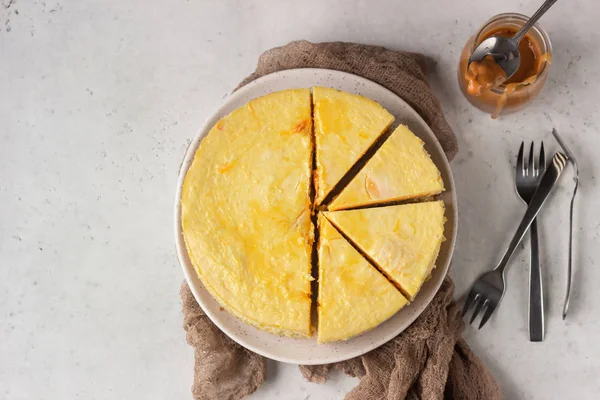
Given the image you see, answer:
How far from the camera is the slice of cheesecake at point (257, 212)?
2572 mm

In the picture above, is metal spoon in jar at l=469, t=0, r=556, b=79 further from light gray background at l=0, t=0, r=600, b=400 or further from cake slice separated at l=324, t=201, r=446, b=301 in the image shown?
cake slice separated at l=324, t=201, r=446, b=301

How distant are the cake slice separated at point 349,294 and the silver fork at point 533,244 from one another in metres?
0.83

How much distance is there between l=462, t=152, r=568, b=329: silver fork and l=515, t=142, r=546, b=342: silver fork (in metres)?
0.04

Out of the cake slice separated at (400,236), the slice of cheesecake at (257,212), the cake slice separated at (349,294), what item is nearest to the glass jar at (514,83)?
the cake slice separated at (400,236)

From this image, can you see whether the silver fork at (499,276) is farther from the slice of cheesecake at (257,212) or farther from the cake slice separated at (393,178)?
the slice of cheesecake at (257,212)

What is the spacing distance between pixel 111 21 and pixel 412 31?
1466 mm

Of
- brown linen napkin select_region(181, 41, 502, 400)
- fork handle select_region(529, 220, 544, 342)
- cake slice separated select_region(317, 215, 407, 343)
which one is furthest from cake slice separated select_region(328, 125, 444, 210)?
fork handle select_region(529, 220, 544, 342)

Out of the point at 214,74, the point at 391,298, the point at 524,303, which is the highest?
the point at 214,74

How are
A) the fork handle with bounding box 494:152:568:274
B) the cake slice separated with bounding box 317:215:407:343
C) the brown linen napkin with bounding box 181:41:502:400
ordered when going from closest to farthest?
the cake slice separated with bounding box 317:215:407:343, the brown linen napkin with bounding box 181:41:502:400, the fork handle with bounding box 494:152:568:274

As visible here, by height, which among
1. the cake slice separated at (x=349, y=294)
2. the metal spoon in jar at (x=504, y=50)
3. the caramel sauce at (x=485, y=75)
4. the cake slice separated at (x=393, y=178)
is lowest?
the cake slice separated at (x=349, y=294)

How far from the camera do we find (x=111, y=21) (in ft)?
10.6

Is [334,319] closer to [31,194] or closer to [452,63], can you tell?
[452,63]

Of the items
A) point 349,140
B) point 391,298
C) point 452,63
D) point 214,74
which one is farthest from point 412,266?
point 214,74

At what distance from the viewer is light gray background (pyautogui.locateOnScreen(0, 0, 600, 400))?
309 cm
